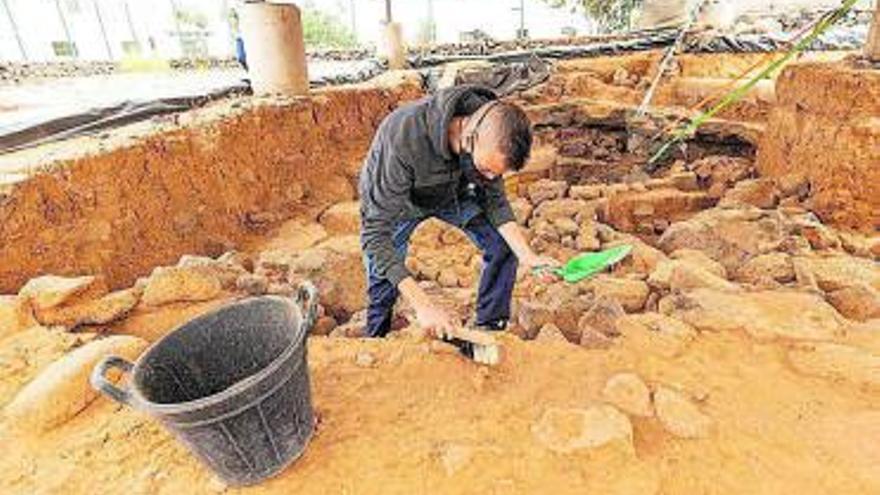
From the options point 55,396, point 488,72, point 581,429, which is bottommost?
point 581,429

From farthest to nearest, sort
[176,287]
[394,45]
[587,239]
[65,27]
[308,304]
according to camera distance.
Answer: [65,27]
[394,45]
[587,239]
[176,287]
[308,304]

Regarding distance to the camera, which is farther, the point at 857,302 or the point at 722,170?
the point at 722,170

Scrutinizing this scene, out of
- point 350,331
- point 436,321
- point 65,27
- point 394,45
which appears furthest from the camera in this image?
point 65,27

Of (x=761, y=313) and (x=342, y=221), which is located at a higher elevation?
(x=761, y=313)

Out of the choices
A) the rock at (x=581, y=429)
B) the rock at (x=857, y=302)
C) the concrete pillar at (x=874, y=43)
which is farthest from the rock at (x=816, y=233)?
the rock at (x=581, y=429)

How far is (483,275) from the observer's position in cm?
275

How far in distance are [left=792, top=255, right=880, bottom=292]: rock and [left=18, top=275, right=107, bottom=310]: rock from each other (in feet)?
11.8

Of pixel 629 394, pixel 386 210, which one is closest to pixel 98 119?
pixel 386 210

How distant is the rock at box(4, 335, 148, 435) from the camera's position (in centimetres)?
174

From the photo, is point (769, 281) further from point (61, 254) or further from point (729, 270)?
point (61, 254)

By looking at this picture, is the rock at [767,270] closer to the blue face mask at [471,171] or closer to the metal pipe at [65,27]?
the blue face mask at [471,171]

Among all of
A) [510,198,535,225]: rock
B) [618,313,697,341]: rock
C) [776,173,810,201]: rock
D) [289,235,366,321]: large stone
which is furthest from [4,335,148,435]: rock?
[776,173,810,201]: rock

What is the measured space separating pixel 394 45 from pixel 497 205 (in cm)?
648

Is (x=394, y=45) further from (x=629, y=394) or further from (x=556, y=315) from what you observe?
(x=629, y=394)
